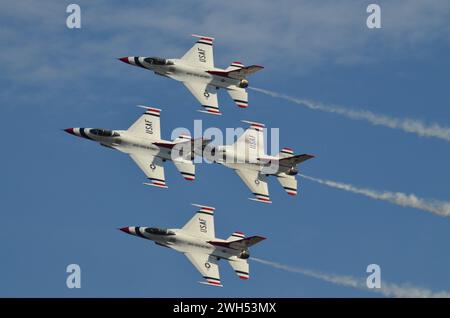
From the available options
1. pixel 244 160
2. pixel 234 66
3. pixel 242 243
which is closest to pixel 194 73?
pixel 234 66

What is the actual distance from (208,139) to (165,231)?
317 inches

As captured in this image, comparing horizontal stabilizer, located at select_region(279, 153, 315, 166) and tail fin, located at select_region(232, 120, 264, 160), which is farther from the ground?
tail fin, located at select_region(232, 120, 264, 160)

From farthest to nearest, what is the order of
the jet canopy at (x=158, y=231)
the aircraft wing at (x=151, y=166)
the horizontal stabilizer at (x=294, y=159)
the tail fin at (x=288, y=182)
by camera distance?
the tail fin at (x=288, y=182), the aircraft wing at (x=151, y=166), the horizontal stabilizer at (x=294, y=159), the jet canopy at (x=158, y=231)

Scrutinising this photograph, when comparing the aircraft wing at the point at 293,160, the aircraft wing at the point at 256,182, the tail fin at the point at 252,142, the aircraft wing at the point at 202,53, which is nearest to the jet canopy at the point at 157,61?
the aircraft wing at the point at 202,53

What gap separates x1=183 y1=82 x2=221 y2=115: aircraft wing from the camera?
4993 inches

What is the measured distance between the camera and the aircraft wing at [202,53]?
5044 inches

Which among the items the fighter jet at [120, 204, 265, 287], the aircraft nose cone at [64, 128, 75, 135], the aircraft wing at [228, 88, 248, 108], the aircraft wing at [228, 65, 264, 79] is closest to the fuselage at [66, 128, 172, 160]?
the aircraft nose cone at [64, 128, 75, 135]

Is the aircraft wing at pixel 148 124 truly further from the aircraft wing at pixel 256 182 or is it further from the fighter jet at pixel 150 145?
the aircraft wing at pixel 256 182

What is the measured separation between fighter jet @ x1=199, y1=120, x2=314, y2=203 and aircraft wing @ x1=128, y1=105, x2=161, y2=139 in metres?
4.74

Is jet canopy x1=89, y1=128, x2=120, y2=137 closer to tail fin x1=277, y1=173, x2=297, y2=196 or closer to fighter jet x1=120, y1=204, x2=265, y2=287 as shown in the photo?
fighter jet x1=120, y1=204, x2=265, y2=287

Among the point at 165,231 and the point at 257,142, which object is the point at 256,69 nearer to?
the point at 257,142

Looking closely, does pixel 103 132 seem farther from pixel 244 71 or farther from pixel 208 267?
pixel 208 267

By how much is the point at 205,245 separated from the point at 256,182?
742 cm
